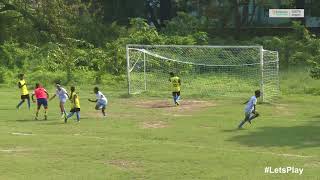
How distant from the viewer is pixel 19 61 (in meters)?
40.9

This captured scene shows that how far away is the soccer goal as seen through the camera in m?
31.8

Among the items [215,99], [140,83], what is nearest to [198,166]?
[215,99]

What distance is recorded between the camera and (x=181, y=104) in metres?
27.4

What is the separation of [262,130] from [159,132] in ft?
10.7

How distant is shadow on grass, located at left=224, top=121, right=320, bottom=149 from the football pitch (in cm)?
2

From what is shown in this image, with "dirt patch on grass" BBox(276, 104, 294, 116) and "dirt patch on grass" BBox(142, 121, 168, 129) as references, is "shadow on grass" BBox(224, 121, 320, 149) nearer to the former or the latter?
"dirt patch on grass" BBox(142, 121, 168, 129)

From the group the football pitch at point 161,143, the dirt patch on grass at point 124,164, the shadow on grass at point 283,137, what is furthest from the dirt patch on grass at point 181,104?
the dirt patch on grass at point 124,164

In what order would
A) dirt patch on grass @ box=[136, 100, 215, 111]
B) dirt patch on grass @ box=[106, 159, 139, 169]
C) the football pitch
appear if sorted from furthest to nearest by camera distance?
1. dirt patch on grass @ box=[136, 100, 215, 111]
2. dirt patch on grass @ box=[106, 159, 139, 169]
3. the football pitch

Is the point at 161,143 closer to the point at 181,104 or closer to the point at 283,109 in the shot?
the point at 283,109

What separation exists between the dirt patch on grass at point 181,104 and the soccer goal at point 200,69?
8.38 ft

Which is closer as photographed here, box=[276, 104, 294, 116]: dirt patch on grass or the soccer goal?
box=[276, 104, 294, 116]: dirt patch on grass

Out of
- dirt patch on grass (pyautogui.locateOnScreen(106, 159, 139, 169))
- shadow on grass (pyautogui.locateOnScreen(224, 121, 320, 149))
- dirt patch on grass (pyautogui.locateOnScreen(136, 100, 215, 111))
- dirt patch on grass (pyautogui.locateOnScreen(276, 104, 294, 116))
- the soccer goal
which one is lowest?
shadow on grass (pyautogui.locateOnScreen(224, 121, 320, 149))

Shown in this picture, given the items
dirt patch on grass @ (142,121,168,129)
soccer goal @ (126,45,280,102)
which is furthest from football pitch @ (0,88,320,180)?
soccer goal @ (126,45,280,102)

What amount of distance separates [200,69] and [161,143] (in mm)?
17476
